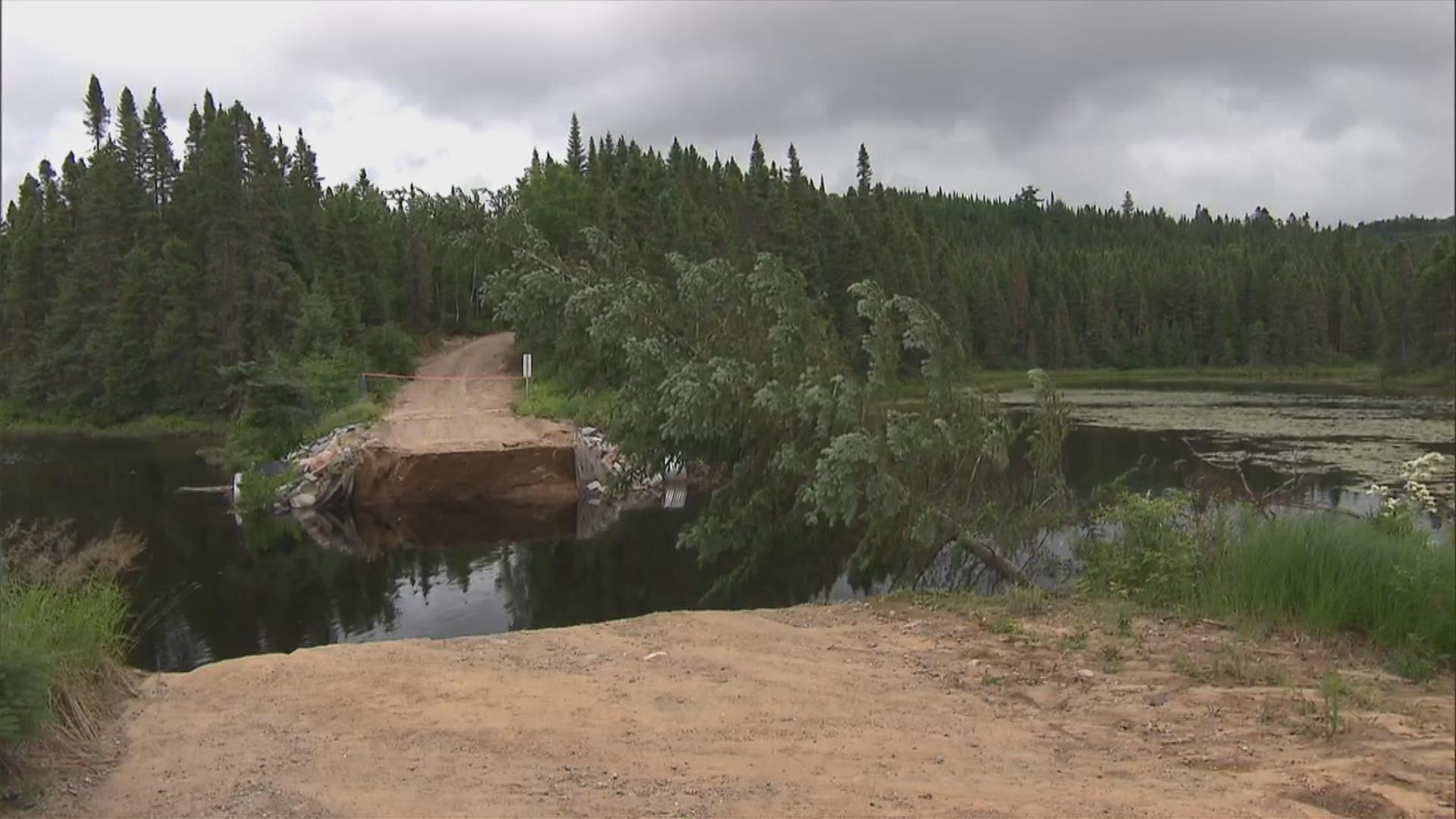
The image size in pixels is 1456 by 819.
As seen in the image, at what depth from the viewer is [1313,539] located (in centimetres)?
700

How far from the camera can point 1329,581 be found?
6.87 metres

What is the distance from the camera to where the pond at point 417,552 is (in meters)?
14.2

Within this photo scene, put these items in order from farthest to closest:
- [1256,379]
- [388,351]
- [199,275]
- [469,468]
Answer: [1256,379] → [388,351] → [199,275] → [469,468]

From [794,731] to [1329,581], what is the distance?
352 centimetres

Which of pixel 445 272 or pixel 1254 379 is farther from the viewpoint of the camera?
pixel 1254 379

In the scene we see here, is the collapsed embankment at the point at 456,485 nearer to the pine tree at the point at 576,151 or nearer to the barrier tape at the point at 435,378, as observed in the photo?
the barrier tape at the point at 435,378

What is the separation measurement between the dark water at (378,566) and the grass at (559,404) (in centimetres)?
363

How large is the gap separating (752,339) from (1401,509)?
6.34 metres

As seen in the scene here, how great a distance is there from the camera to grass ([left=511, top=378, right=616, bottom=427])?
82.5 ft

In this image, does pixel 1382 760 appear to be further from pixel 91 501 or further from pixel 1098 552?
Result: pixel 91 501

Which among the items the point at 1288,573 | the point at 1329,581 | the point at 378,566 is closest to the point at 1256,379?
the point at 378,566

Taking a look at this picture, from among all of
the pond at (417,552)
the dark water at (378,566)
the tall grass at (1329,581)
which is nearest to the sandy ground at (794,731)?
the tall grass at (1329,581)

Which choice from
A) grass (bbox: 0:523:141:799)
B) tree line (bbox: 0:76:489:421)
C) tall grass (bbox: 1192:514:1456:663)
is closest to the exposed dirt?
tree line (bbox: 0:76:489:421)

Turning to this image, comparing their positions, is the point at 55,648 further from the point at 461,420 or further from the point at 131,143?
the point at 131,143
